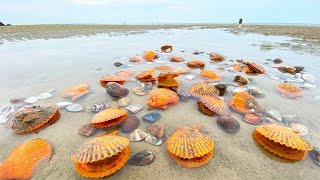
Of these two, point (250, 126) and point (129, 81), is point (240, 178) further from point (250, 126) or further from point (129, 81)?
point (129, 81)

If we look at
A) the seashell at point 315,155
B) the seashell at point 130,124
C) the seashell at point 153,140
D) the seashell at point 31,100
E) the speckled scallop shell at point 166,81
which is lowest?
the seashell at point 315,155

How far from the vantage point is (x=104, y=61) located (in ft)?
24.4

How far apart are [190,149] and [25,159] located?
195 cm

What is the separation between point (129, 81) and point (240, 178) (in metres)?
3.42

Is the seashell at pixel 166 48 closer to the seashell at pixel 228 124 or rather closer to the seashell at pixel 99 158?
the seashell at pixel 228 124

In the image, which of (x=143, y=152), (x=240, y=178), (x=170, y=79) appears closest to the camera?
(x=240, y=178)

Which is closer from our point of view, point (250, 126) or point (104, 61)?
point (250, 126)

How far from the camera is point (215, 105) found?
12.0 feet

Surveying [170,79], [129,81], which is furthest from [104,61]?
[170,79]

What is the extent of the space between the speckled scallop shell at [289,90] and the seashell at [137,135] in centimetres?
321

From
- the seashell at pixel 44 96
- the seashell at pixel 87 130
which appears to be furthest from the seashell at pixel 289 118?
the seashell at pixel 44 96

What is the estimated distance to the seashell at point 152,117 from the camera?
3324 millimetres

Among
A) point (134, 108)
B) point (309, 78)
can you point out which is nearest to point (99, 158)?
point (134, 108)

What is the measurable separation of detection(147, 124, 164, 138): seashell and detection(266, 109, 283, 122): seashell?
1.86 metres
